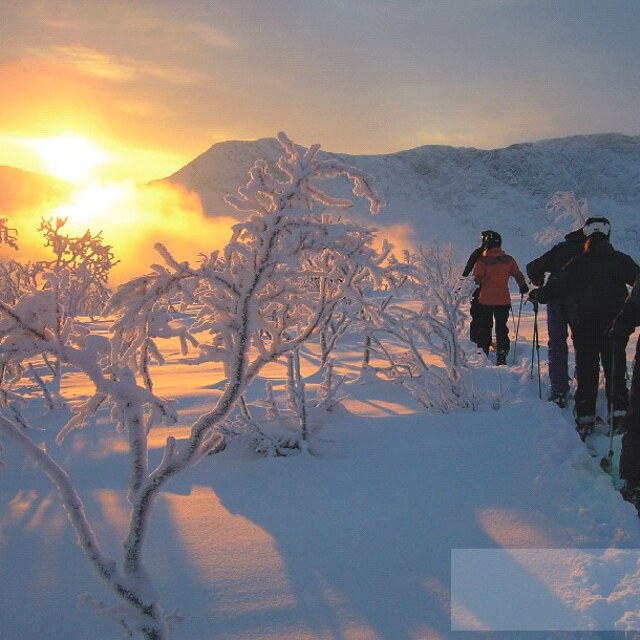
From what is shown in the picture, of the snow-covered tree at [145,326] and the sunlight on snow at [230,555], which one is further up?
the snow-covered tree at [145,326]

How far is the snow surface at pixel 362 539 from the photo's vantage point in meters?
2.01

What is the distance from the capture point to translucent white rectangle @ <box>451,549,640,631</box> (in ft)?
6.46

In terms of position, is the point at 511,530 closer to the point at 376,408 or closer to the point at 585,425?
the point at 585,425

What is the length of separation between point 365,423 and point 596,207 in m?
98.5

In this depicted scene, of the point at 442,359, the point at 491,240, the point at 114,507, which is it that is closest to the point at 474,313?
the point at 491,240

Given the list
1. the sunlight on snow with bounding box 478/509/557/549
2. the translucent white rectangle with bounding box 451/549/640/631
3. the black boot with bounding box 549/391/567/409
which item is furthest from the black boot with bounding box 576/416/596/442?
the translucent white rectangle with bounding box 451/549/640/631

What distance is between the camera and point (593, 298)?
14.2ft

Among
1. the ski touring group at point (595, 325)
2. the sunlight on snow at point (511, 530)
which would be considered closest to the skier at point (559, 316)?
the ski touring group at point (595, 325)

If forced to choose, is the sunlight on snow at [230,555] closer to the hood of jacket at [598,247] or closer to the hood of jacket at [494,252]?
the hood of jacket at [598,247]

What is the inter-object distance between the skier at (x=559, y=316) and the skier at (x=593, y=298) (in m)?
0.44

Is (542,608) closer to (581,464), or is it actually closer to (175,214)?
(581,464)

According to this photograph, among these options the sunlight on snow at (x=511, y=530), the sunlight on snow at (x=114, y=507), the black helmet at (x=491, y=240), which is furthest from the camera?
the black helmet at (x=491, y=240)

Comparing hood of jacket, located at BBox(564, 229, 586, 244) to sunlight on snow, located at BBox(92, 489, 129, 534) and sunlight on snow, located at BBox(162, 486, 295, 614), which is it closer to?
sunlight on snow, located at BBox(162, 486, 295, 614)

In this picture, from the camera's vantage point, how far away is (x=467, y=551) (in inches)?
95.0
